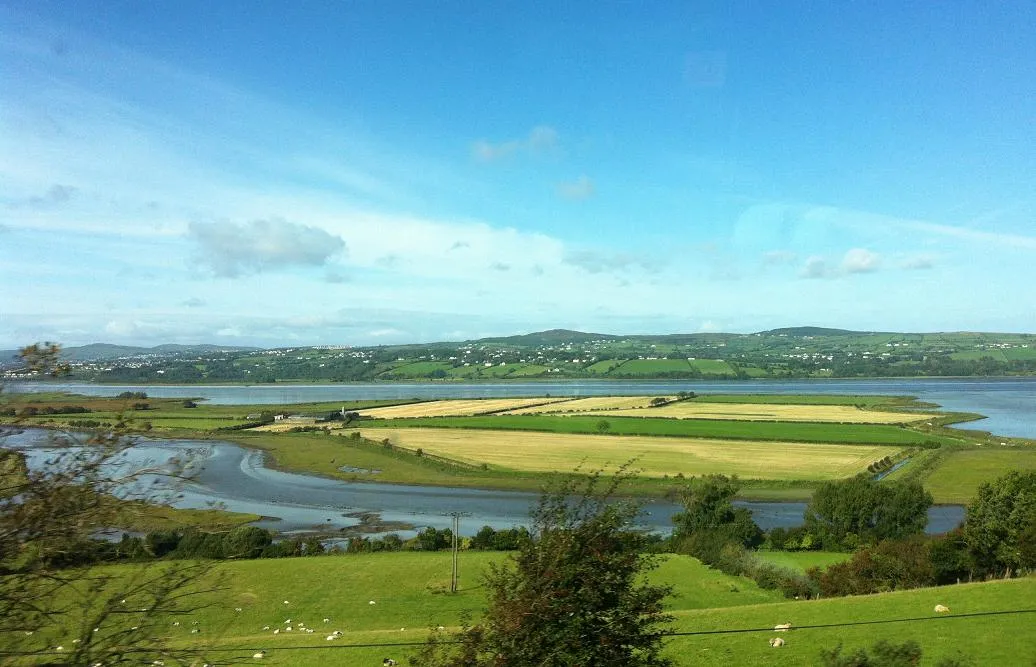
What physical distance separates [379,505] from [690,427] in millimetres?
33933

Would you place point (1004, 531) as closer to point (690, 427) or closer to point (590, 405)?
point (690, 427)

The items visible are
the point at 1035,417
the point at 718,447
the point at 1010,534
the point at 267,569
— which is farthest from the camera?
the point at 1035,417

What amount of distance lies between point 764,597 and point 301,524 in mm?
21635

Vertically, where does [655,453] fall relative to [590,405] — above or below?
above

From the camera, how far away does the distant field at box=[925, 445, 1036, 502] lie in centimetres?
3675

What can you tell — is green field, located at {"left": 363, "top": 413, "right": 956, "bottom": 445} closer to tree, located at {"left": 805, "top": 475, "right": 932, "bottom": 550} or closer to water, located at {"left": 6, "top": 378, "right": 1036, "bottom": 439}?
water, located at {"left": 6, "top": 378, "right": 1036, "bottom": 439}

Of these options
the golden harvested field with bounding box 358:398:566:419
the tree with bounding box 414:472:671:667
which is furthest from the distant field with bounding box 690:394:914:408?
the tree with bounding box 414:472:671:667

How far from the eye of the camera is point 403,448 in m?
52.8

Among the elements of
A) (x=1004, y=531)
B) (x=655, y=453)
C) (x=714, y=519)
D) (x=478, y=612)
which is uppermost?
(x=1004, y=531)

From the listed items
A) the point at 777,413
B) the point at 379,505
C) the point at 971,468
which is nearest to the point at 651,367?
the point at 777,413

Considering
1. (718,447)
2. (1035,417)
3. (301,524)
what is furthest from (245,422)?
(1035,417)

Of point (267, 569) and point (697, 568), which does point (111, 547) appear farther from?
point (697, 568)

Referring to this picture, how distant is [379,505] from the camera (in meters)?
36.9

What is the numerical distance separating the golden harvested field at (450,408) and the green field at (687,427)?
5.28 m
